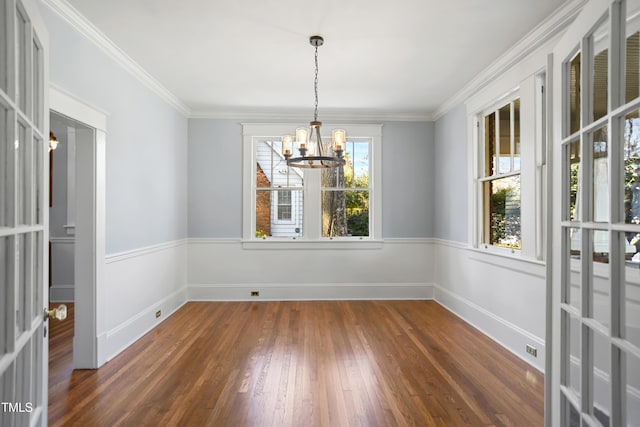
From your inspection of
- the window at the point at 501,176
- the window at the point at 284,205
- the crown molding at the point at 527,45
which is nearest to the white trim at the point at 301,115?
the crown molding at the point at 527,45

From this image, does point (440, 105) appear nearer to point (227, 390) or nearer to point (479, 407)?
point (479, 407)

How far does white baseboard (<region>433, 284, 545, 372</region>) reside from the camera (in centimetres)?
314

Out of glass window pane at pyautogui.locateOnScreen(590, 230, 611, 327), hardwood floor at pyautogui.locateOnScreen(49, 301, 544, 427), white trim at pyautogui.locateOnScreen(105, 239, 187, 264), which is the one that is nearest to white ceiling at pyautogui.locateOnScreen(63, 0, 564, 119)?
white trim at pyautogui.locateOnScreen(105, 239, 187, 264)

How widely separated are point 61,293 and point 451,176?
18.4 ft

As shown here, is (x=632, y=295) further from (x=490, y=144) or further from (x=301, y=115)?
(x=301, y=115)

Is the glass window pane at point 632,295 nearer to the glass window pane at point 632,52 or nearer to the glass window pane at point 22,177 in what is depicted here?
the glass window pane at point 632,52

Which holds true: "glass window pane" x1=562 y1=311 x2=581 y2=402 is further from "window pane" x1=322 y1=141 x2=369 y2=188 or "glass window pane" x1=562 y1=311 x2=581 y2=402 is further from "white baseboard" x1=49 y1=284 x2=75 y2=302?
"white baseboard" x1=49 y1=284 x2=75 y2=302

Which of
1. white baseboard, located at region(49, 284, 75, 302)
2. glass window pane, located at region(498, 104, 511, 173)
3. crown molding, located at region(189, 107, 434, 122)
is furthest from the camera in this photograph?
crown molding, located at region(189, 107, 434, 122)

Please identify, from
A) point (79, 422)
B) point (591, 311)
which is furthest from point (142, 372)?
point (591, 311)

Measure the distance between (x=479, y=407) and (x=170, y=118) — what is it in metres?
4.50

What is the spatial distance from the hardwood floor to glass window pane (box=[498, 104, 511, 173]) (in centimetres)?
177

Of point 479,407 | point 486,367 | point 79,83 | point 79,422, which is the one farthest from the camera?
point 486,367

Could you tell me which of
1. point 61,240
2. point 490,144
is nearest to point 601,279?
point 490,144

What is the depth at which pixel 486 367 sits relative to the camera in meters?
3.12
